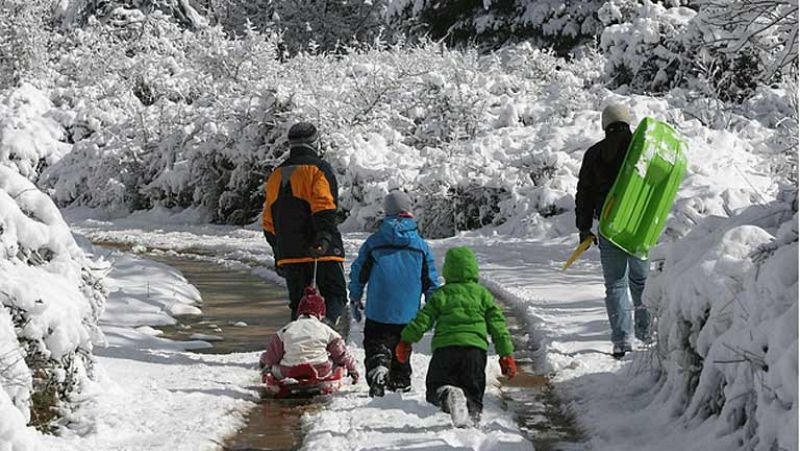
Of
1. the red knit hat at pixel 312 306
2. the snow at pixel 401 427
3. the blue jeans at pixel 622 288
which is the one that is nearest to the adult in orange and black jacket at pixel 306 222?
the red knit hat at pixel 312 306

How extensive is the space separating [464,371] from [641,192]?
249cm

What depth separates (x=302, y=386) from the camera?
6.98m

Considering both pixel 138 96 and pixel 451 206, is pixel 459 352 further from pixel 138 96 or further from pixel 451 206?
pixel 138 96

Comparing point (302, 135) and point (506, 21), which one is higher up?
point (506, 21)

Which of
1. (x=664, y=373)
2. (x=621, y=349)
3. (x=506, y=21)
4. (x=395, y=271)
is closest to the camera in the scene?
(x=664, y=373)

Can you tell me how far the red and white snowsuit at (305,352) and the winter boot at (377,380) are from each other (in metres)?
0.41

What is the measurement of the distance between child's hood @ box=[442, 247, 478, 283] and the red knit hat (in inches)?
56.0

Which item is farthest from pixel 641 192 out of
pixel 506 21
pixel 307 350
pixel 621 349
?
pixel 506 21

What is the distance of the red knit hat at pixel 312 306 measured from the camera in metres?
7.28

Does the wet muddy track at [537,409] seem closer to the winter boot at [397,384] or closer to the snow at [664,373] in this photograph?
the snow at [664,373]

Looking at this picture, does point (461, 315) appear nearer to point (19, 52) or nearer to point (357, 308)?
point (357, 308)

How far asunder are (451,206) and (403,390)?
12.9 metres

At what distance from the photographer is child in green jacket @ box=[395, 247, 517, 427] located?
6031 millimetres

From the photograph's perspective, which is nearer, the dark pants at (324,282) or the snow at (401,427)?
the snow at (401,427)
